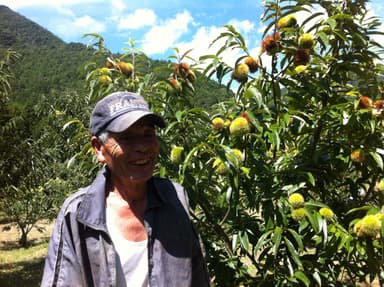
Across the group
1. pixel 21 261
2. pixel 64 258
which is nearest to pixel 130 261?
pixel 64 258

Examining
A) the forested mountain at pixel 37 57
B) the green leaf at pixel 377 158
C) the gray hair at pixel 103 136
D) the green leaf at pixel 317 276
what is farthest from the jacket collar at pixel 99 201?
the forested mountain at pixel 37 57

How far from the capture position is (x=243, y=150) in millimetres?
1892

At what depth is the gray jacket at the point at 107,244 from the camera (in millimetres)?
1308

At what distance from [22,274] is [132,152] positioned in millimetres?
8861

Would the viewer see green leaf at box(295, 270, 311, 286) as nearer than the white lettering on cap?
No

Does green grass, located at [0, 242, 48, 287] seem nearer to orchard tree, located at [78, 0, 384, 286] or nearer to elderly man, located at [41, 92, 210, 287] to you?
orchard tree, located at [78, 0, 384, 286]

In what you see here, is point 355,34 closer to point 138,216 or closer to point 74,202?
point 138,216

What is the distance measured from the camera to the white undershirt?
1.36m

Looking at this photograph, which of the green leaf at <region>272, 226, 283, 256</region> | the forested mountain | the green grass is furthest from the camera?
the forested mountain

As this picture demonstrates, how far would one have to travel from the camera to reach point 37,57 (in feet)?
189

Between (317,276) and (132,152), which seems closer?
(132,152)

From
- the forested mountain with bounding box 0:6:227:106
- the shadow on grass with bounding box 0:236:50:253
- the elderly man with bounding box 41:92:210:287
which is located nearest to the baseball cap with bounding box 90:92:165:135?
the elderly man with bounding box 41:92:210:287

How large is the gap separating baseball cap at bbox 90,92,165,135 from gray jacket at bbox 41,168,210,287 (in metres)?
0.19

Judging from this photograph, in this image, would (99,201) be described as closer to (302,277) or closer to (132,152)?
(132,152)
